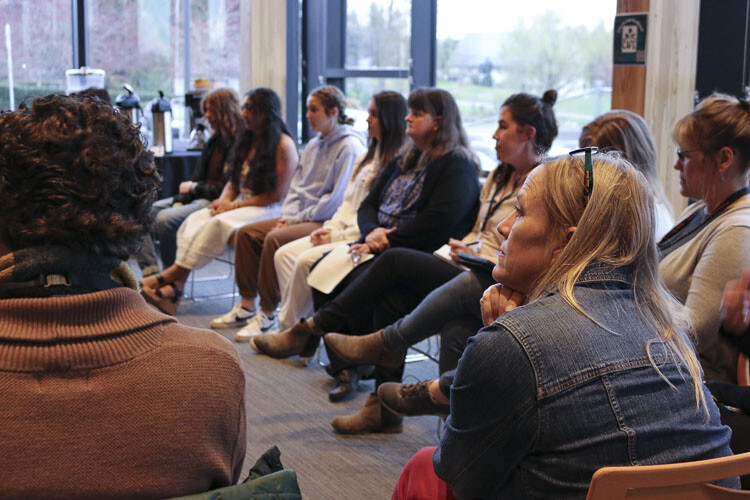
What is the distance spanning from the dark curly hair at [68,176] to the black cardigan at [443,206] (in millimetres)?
2394

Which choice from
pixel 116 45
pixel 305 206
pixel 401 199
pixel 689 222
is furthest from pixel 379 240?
pixel 116 45

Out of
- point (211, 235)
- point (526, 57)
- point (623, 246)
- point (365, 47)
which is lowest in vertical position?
point (211, 235)

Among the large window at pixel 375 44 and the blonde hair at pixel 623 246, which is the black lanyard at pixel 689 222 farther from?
the large window at pixel 375 44

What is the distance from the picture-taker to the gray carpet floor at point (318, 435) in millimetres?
2756

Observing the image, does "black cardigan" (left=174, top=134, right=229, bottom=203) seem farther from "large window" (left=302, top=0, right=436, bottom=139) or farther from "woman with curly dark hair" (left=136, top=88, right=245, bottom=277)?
"large window" (left=302, top=0, right=436, bottom=139)

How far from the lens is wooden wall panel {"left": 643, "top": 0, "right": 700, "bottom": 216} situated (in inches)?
142

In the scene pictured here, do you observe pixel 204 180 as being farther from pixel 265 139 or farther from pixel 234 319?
pixel 234 319

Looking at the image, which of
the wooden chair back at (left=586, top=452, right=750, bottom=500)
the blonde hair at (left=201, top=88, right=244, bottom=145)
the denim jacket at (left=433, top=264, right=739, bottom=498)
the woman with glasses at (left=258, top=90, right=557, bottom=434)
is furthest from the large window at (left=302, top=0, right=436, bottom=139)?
the wooden chair back at (left=586, top=452, right=750, bottom=500)

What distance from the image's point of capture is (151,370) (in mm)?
1146

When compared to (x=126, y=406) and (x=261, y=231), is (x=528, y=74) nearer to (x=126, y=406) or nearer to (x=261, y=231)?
(x=261, y=231)

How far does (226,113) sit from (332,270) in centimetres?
202

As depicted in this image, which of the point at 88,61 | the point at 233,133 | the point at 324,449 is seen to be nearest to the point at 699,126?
the point at 324,449

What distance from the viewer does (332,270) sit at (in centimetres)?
370

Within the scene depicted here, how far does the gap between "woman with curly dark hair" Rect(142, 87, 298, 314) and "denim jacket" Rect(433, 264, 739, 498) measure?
355 centimetres
